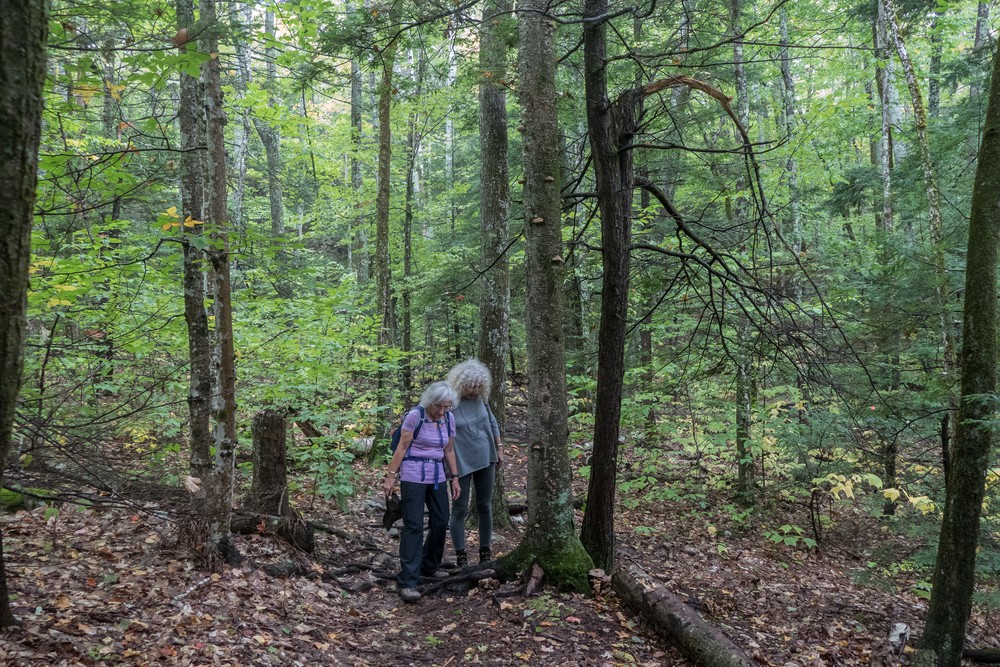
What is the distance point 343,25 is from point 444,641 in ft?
20.0

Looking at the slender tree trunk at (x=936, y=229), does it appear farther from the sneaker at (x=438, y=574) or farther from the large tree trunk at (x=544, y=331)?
the sneaker at (x=438, y=574)

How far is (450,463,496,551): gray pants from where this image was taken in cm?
606

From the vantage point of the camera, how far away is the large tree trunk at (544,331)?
16.7 feet

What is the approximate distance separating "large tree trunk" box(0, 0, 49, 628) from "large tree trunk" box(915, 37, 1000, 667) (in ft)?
19.6

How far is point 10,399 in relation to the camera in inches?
58.8

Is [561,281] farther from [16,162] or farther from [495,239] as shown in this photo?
[16,162]

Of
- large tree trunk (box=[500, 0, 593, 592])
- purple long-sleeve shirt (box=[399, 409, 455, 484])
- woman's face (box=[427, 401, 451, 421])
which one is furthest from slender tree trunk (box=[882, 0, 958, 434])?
purple long-sleeve shirt (box=[399, 409, 455, 484])

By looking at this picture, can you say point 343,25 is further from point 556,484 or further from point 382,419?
point 382,419

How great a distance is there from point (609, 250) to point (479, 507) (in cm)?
310

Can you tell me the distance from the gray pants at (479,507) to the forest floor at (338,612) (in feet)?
2.32

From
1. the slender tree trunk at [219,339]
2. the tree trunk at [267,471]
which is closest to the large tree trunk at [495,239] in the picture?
the tree trunk at [267,471]

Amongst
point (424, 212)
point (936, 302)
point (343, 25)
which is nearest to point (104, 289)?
point (343, 25)

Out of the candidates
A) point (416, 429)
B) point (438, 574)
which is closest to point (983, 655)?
point (438, 574)

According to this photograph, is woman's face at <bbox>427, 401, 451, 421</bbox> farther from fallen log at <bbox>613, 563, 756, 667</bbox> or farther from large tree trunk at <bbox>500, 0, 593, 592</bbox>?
fallen log at <bbox>613, 563, 756, 667</bbox>
